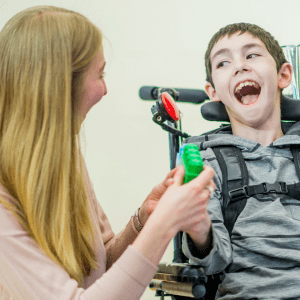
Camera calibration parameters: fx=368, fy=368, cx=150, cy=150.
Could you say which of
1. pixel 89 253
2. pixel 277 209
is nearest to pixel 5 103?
pixel 89 253

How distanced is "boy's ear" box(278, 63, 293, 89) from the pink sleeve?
82 centimetres

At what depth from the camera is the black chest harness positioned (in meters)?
0.92

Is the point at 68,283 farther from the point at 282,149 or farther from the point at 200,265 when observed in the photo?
the point at 282,149

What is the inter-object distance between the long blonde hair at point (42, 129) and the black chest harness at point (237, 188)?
16.0 inches

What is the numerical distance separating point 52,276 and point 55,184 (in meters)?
0.16

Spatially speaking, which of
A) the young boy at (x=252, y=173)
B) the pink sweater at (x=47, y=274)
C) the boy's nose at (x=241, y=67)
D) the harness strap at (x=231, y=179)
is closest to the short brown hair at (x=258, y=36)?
the young boy at (x=252, y=173)

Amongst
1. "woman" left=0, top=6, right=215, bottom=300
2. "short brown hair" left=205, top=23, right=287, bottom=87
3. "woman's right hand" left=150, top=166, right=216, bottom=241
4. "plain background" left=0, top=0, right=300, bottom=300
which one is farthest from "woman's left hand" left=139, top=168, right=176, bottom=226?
"plain background" left=0, top=0, right=300, bottom=300

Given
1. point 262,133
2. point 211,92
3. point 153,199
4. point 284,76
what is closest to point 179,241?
point 153,199

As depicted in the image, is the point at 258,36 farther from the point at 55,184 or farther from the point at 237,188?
the point at 55,184

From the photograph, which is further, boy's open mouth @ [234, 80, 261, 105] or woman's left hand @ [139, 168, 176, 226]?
boy's open mouth @ [234, 80, 261, 105]

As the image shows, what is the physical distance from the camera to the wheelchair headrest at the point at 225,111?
119 cm

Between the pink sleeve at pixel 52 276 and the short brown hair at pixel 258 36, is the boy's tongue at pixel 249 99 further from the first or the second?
the pink sleeve at pixel 52 276

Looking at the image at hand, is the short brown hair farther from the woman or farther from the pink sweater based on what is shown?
the pink sweater

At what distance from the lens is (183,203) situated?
1.94ft
